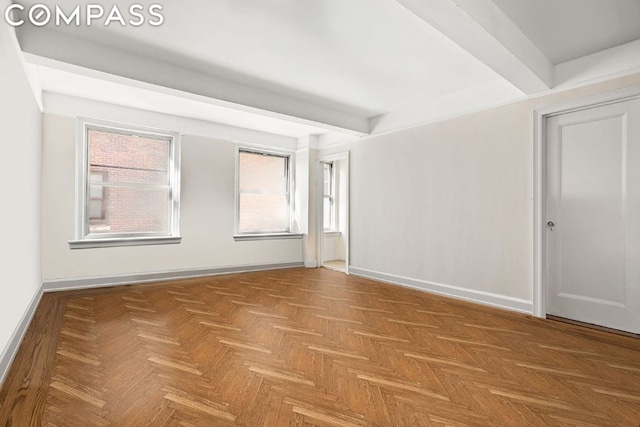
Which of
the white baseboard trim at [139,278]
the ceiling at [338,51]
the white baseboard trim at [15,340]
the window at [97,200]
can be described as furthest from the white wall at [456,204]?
the white baseboard trim at [15,340]

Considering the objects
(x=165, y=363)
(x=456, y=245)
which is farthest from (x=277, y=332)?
(x=456, y=245)

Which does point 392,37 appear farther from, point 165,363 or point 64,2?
point 165,363

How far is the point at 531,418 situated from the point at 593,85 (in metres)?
3.05

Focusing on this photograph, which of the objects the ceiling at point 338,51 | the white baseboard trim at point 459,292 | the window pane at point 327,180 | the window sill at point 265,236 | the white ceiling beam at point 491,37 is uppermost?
the ceiling at point 338,51

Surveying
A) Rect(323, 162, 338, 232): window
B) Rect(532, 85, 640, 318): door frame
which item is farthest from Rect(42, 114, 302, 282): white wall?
Rect(532, 85, 640, 318): door frame

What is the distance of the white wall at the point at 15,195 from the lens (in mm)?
2088

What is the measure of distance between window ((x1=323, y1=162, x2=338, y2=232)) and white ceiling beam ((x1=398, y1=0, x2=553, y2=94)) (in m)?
4.62

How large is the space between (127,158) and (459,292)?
5.04 meters

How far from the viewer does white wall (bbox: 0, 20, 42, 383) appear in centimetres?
209

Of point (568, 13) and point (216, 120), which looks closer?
point (568, 13)

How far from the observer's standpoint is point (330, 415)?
164 centimetres

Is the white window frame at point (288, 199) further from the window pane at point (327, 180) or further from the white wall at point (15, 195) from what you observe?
the white wall at point (15, 195)

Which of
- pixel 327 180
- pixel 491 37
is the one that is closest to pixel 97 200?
pixel 327 180

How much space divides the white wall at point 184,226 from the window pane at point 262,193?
0.31m
